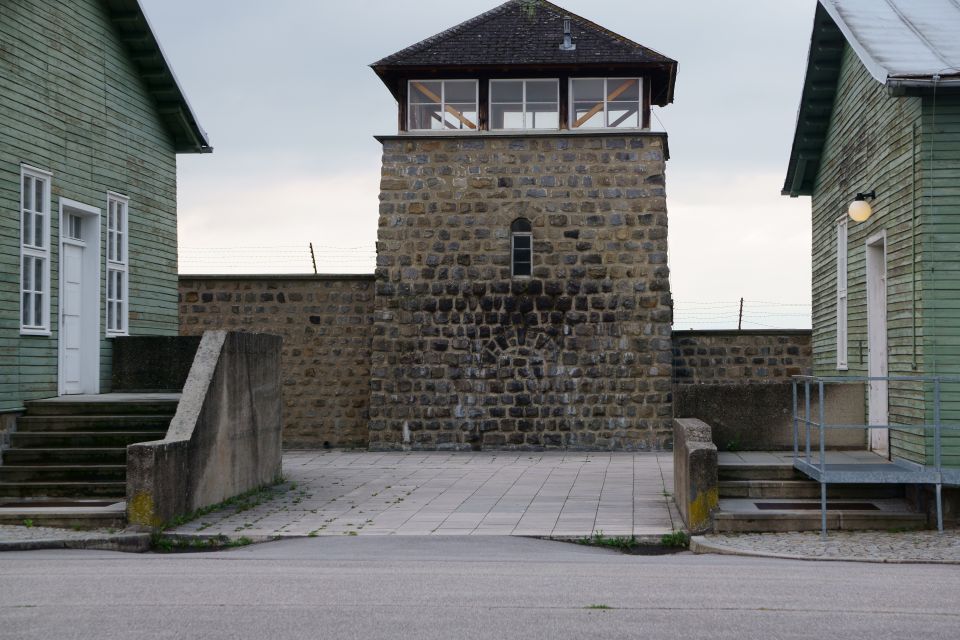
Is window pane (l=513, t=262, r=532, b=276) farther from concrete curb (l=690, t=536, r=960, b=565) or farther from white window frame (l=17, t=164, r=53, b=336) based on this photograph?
concrete curb (l=690, t=536, r=960, b=565)

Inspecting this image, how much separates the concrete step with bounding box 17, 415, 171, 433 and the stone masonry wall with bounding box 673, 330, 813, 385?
11.6 metres

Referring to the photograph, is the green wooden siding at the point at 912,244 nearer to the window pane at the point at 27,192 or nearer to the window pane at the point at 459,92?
the window pane at the point at 459,92

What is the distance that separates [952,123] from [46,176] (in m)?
11.1

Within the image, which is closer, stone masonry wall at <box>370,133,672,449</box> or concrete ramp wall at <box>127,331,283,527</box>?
concrete ramp wall at <box>127,331,283,527</box>

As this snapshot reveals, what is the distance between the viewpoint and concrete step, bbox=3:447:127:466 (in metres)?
14.2

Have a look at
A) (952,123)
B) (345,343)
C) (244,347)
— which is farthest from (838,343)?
(345,343)

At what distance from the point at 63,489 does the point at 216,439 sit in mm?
1780

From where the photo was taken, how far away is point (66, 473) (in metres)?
13.8

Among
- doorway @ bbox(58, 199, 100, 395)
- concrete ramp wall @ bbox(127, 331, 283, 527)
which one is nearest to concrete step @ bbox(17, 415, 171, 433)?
concrete ramp wall @ bbox(127, 331, 283, 527)

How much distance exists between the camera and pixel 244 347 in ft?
49.3

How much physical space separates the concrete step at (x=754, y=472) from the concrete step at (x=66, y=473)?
6816 millimetres

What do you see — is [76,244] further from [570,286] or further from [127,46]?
[570,286]

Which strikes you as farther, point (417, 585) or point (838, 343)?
point (838, 343)

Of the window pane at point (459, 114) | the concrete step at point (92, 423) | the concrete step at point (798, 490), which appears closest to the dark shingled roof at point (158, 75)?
the window pane at point (459, 114)
